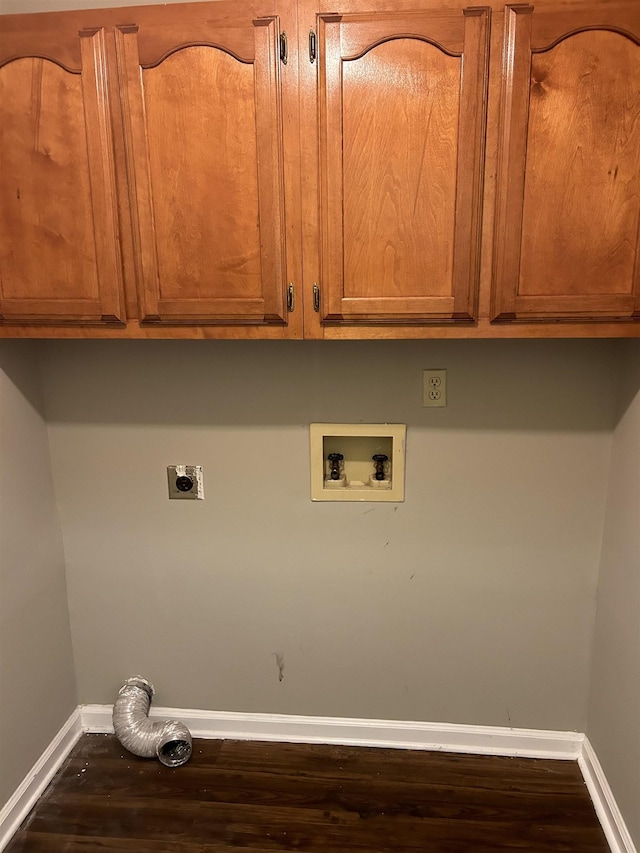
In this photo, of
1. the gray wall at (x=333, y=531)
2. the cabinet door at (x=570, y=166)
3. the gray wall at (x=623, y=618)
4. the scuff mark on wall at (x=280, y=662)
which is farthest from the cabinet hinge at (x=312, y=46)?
the scuff mark on wall at (x=280, y=662)

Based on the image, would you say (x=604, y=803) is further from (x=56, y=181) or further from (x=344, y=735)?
(x=56, y=181)

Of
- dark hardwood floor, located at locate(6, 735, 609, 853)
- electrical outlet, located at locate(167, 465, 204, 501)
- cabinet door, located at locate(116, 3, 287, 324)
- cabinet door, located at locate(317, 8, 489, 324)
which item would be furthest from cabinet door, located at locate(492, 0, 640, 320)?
dark hardwood floor, located at locate(6, 735, 609, 853)

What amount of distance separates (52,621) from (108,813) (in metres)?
0.61

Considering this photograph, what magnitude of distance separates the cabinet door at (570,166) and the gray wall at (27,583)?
4.63 ft

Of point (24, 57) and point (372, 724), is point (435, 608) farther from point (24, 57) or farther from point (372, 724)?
point (24, 57)

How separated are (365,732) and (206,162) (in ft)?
6.14

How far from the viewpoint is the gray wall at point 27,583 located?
1.71m

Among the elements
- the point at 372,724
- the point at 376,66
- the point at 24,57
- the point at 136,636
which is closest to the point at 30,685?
the point at 136,636

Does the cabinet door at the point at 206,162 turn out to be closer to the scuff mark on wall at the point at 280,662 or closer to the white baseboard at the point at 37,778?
the scuff mark on wall at the point at 280,662

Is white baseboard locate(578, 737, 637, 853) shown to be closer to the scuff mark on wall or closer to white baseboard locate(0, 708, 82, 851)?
the scuff mark on wall

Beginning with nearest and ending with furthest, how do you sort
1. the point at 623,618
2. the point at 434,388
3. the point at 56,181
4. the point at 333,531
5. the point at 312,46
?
the point at 312,46
the point at 56,181
the point at 623,618
the point at 434,388
the point at 333,531

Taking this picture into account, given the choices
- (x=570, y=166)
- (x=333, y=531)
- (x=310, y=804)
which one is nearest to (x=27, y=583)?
(x=333, y=531)

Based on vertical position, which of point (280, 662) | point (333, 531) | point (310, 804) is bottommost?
point (310, 804)

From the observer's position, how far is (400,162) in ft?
4.45
